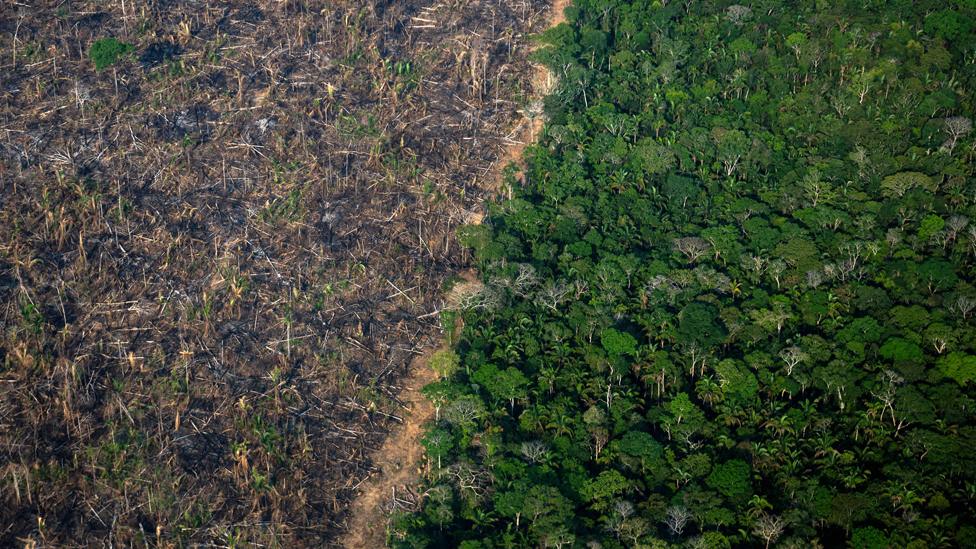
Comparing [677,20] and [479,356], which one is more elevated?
[677,20]

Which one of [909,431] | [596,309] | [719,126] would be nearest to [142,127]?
[596,309]

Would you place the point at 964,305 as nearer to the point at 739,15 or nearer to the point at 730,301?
the point at 730,301

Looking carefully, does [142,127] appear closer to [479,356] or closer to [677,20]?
[479,356]

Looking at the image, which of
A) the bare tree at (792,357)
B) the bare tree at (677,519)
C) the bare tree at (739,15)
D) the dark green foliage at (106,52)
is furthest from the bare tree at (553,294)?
the dark green foliage at (106,52)

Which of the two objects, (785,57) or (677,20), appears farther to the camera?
(677,20)

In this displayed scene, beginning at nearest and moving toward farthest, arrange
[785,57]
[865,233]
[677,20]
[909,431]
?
[909,431]
[865,233]
[785,57]
[677,20]
